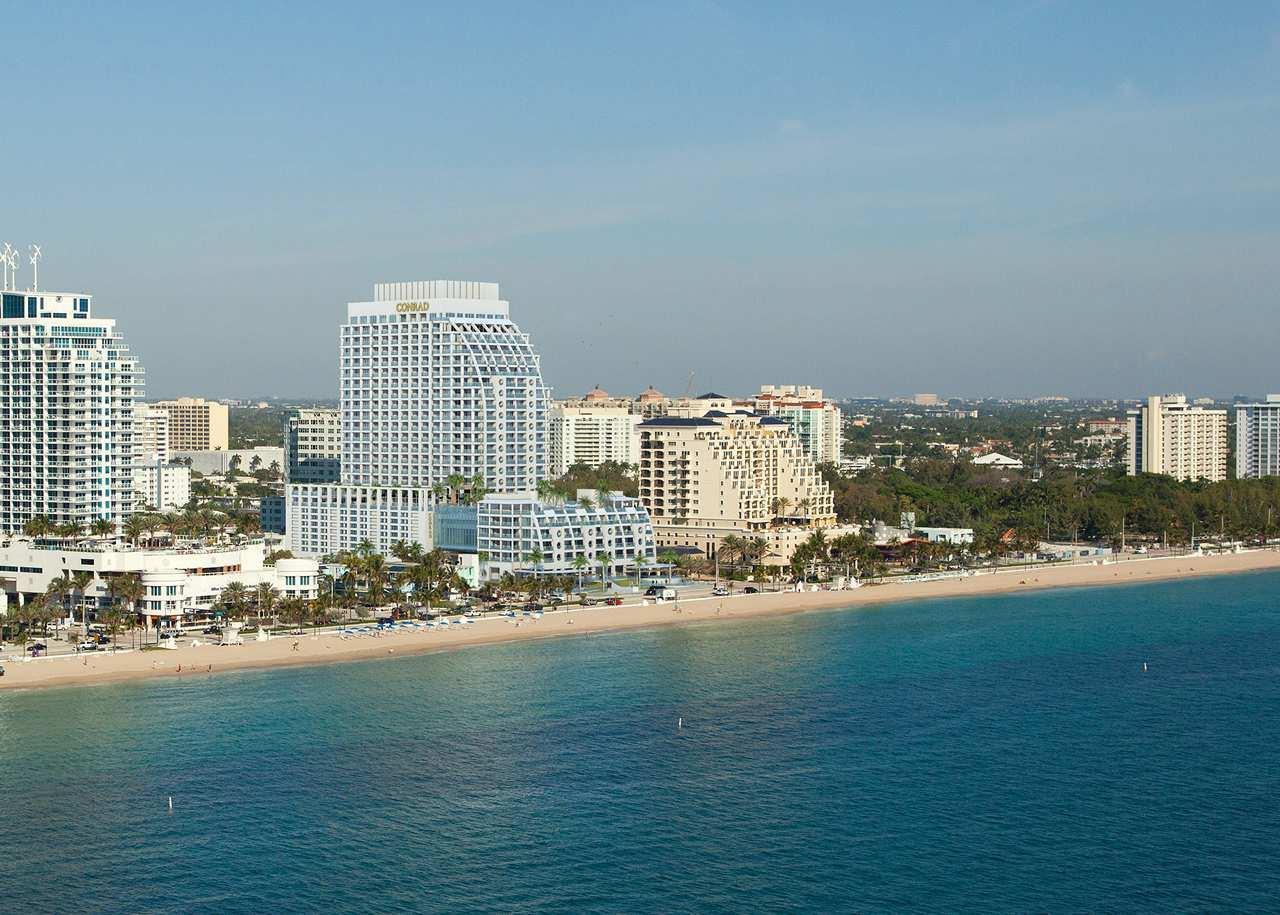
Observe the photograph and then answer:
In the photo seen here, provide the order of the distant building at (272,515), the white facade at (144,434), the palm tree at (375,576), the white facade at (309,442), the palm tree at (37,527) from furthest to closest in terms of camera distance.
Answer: the white facade at (309,442) < the distant building at (272,515) < the white facade at (144,434) < the palm tree at (375,576) < the palm tree at (37,527)

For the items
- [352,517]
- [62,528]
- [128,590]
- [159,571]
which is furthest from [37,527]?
[352,517]

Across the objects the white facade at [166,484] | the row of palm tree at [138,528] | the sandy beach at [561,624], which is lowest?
the sandy beach at [561,624]

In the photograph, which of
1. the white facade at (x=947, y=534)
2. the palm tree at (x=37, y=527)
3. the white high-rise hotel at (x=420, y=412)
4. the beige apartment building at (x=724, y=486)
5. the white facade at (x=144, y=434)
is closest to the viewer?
the palm tree at (x=37, y=527)

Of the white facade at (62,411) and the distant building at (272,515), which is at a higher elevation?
the white facade at (62,411)

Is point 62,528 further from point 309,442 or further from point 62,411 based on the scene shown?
point 309,442

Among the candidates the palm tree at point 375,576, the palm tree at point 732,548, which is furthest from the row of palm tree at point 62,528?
the palm tree at point 732,548

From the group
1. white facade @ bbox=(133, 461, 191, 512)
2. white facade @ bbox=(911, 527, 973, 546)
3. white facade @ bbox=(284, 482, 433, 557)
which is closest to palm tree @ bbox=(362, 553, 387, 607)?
white facade @ bbox=(284, 482, 433, 557)

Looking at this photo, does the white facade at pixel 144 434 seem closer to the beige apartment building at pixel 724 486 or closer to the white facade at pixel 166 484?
the white facade at pixel 166 484
